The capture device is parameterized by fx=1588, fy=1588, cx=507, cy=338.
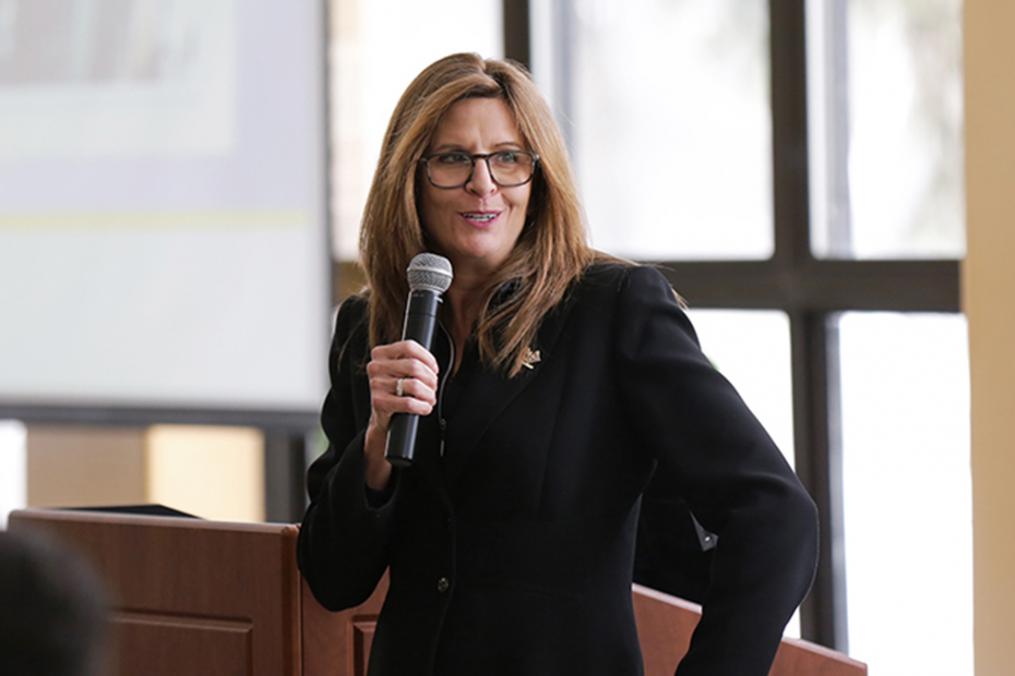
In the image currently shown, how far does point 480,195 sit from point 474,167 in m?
0.04

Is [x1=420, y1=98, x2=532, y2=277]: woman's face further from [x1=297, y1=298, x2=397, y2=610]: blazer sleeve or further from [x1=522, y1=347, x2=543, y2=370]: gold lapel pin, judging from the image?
[x1=297, y1=298, x2=397, y2=610]: blazer sleeve

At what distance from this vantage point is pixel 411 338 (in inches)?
69.6

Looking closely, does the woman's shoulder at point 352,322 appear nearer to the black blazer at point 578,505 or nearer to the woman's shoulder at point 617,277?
the black blazer at point 578,505

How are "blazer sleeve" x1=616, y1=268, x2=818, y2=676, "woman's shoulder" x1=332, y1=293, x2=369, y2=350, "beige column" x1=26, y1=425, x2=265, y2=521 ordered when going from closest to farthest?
"blazer sleeve" x1=616, y1=268, x2=818, y2=676
"woman's shoulder" x1=332, y1=293, x2=369, y2=350
"beige column" x1=26, y1=425, x2=265, y2=521

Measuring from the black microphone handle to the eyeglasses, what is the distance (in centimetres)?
15

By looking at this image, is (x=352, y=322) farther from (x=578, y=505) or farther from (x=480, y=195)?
(x=578, y=505)

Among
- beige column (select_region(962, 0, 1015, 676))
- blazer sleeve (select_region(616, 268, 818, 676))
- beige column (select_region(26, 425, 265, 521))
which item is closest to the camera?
blazer sleeve (select_region(616, 268, 818, 676))

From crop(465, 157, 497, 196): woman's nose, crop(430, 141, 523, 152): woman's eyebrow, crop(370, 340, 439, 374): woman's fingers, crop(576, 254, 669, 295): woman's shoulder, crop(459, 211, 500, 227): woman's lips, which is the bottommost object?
crop(370, 340, 439, 374): woman's fingers

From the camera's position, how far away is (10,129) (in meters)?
4.97

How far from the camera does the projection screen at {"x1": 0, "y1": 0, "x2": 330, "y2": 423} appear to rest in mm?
4691

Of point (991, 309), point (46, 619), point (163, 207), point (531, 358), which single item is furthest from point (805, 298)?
point (46, 619)

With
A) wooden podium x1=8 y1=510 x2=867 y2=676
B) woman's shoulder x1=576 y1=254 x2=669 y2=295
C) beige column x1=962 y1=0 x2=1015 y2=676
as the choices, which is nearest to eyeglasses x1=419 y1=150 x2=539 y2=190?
woman's shoulder x1=576 y1=254 x2=669 y2=295

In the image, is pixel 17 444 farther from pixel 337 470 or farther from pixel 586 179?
pixel 337 470

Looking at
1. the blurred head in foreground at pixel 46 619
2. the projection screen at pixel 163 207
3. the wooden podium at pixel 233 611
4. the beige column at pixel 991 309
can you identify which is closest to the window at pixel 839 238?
the beige column at pixel 991 309
